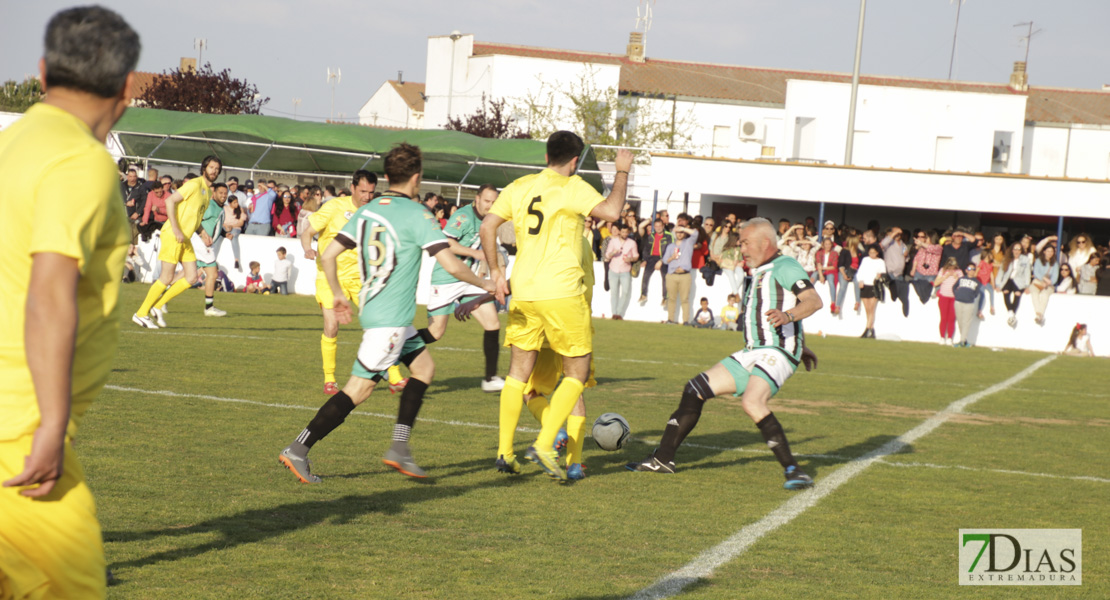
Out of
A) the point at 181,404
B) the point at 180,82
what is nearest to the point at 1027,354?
the point at 181,404

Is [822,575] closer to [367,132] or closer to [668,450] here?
[668,450]

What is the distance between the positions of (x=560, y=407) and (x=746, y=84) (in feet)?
202

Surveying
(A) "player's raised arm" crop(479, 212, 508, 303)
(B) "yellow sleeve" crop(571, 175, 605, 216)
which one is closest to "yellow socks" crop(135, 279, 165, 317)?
(A) "player's raised arm" crop(479, 212, 508, 303)

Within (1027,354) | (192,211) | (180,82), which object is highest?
(180,82)

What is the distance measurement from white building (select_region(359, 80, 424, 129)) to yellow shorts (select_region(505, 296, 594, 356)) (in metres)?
71.8

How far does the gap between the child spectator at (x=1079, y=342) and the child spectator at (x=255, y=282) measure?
16906mm

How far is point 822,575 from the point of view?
16.8 ft

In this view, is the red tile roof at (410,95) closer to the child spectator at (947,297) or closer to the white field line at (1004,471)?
the child spectator at (947,297)

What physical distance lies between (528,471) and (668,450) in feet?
3.27

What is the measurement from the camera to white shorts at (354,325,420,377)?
6.37 m

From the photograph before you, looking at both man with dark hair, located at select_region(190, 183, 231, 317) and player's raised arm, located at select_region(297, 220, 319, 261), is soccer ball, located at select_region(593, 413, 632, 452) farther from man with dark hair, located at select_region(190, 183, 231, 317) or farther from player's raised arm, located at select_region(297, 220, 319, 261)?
man with dark hair, located at select_region(190, 183, 231, 317)

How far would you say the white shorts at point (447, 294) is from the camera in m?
10.5

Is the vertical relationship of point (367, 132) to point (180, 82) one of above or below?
below

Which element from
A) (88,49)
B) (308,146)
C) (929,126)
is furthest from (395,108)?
(88,49)
